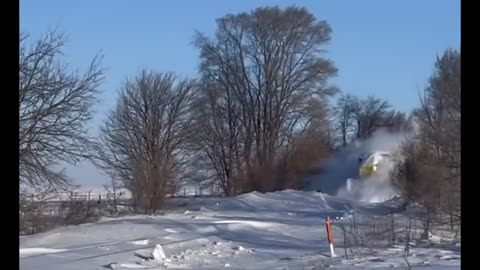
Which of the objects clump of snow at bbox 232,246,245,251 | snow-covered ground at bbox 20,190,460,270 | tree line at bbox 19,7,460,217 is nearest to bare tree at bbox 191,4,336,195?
tree line at bbox 19,7,460,217

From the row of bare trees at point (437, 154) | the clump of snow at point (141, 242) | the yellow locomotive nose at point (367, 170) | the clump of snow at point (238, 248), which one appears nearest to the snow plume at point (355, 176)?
the yellow locomotive nose at point (367, 170)

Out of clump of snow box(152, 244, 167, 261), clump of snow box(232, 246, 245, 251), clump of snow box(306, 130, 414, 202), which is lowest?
clump of snow box(232, 246, 245, 251)

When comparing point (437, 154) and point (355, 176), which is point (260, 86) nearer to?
point (355, 176)

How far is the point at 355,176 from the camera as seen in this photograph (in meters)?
54.4

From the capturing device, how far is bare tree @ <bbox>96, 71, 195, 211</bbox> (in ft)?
117

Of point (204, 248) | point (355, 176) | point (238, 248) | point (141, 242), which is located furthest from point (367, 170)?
point (141, 242)

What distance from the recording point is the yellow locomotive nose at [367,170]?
48550 mm

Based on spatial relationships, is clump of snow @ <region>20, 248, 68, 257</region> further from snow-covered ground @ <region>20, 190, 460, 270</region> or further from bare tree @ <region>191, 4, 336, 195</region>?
bare tree @ <region>191, 4, 336, 195</region>

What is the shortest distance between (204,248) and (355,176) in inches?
1308

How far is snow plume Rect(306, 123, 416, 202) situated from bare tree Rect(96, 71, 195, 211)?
11.9 meters

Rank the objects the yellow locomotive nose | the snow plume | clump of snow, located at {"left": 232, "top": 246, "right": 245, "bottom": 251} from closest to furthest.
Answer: clump of snow, located at {"left": 232, "top": 246, "right": 245, "bottom": 251} → the yellow locomotive nose → the snow plume

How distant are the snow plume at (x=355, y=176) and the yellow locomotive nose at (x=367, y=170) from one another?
1.29ft

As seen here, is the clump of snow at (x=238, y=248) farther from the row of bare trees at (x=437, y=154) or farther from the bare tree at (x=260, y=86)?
the bare tree at (x=260, y=86)
